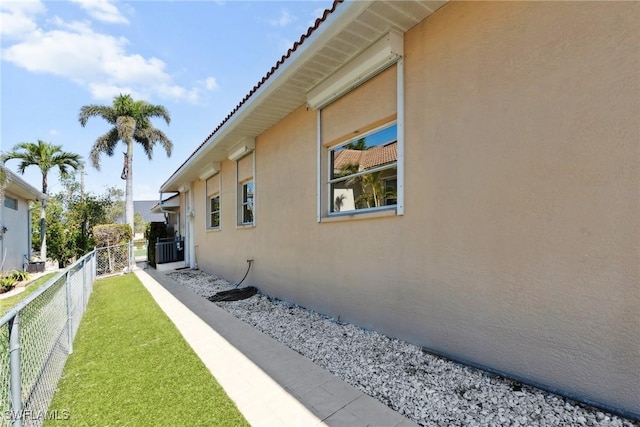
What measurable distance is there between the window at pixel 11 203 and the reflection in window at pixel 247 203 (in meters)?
12.4

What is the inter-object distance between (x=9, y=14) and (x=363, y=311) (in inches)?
347

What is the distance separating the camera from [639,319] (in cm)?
220

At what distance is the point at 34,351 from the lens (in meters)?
2.92

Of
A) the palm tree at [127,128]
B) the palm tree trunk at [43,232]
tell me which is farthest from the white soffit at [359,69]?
the palm tree at [127,128]

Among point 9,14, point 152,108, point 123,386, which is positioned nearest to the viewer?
point 123,386

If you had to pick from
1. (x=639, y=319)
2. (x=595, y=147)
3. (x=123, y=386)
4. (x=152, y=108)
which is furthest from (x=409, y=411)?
(x=152, y=108)

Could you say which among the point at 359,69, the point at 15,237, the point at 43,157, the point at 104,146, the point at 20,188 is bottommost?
the point at 15,237

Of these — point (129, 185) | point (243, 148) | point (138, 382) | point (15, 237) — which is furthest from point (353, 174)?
point (129, 185)

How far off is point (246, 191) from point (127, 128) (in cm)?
1798

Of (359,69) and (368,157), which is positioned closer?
(359,69)

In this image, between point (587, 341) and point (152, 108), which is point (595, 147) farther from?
point (152, 108)

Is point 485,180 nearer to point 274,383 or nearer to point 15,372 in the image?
point 274,383

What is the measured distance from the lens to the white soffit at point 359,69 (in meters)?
3.94

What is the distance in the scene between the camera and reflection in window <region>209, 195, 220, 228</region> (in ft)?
38.9
